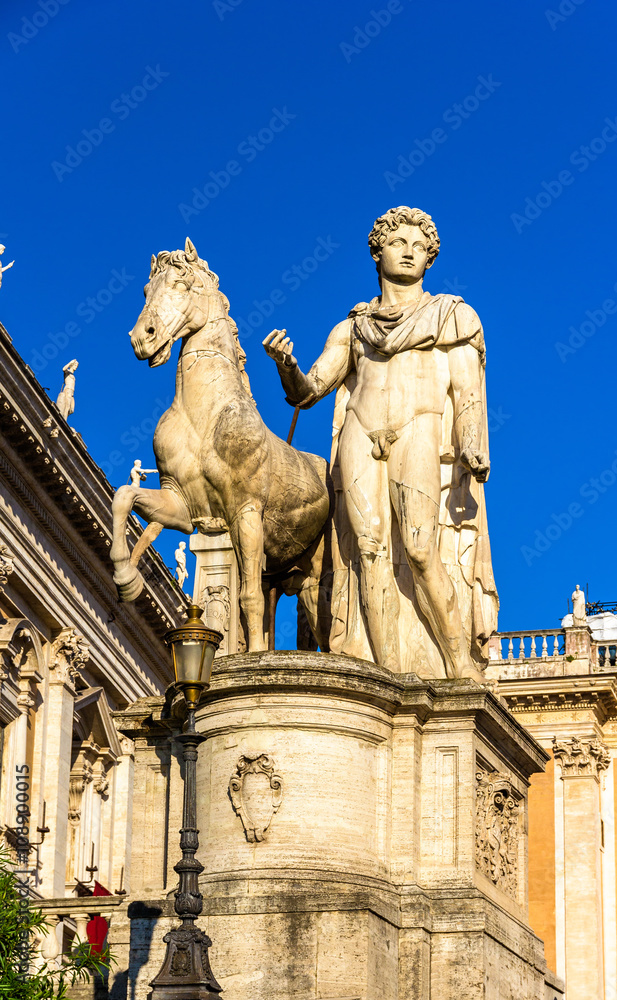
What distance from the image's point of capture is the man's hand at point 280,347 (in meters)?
13.2

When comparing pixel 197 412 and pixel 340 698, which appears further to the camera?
pixel 197 412

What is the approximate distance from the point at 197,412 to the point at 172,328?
0.67 meters

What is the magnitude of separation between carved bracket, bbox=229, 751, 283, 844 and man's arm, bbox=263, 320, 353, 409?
2.91m

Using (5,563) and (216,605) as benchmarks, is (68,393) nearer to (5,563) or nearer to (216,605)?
(5,563)

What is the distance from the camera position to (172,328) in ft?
44.0

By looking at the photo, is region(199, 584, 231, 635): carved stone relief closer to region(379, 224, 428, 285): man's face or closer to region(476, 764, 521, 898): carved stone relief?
region(476, 764, 521, 898): carved stone relief

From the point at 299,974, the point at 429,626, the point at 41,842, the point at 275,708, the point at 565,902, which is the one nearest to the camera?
the point at 299,974

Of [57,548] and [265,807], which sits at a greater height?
[57,548]

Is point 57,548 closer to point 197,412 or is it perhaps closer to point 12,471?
point 12,471

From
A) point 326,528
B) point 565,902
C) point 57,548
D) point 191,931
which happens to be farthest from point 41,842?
point 191,931

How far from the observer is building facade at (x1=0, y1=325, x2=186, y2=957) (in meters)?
34.2

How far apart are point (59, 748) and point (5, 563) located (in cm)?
484

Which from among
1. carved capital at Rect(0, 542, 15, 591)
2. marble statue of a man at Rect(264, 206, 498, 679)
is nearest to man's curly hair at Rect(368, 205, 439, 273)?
marble statue of a man at Rect(264, 206, 498, 679)

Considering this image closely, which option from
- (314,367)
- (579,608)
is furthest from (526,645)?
(314,367)
